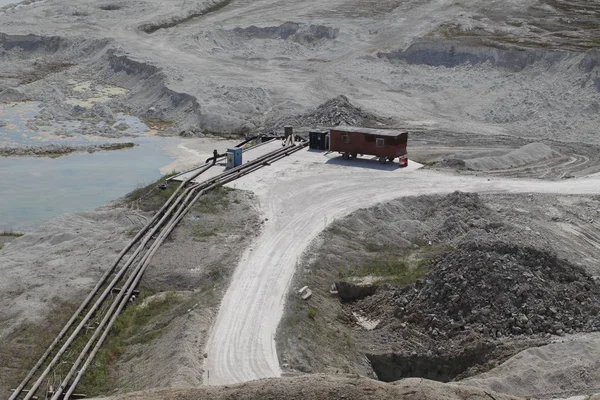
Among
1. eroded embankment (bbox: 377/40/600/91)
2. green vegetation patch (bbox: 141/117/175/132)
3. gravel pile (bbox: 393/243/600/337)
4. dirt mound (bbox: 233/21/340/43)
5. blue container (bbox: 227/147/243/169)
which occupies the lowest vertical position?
green vegetation patch (bbox: 141/117/175/132)

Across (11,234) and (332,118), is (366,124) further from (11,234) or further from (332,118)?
(11,234)

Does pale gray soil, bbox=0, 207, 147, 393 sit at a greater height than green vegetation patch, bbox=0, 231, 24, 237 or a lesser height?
greater

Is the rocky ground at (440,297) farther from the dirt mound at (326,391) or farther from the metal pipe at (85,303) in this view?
the metal pipe at (85,303)

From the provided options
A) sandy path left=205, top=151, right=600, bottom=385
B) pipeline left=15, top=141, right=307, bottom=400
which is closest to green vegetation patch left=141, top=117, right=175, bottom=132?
pipeline left=15, top=141, right=307, bottom=400

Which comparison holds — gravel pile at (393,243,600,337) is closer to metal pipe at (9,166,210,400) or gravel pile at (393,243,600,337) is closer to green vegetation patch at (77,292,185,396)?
green vegetation patch at (77,292,185,396)

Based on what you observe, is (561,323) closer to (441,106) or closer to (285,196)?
(285,196)

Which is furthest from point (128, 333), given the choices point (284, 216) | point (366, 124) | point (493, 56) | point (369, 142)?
point (493, 56)

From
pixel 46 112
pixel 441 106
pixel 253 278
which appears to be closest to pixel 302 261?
pixel 253 278
